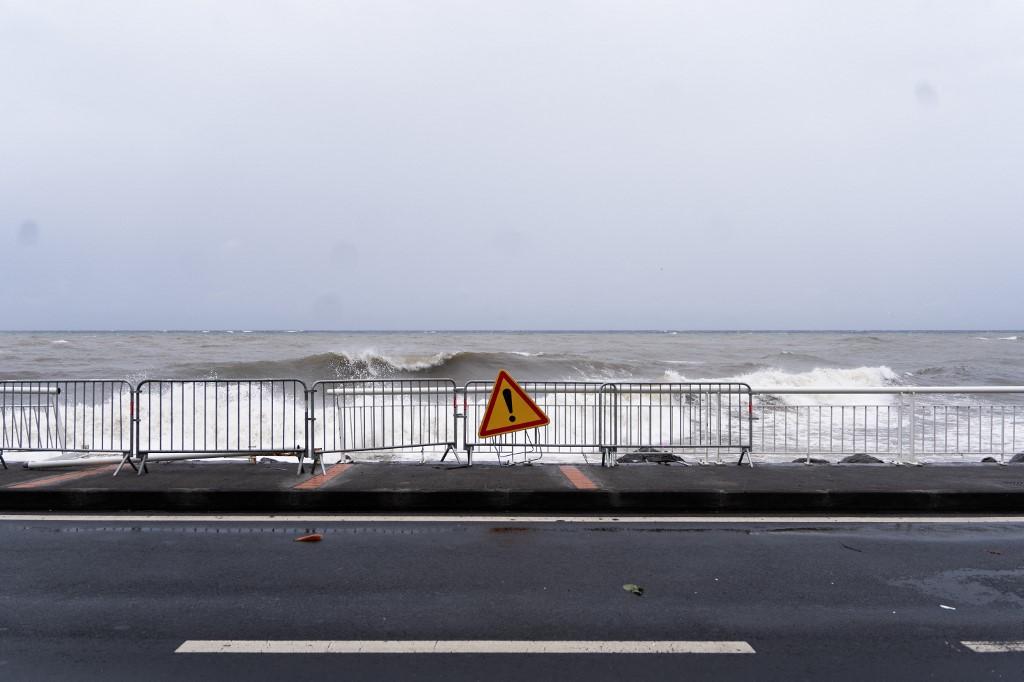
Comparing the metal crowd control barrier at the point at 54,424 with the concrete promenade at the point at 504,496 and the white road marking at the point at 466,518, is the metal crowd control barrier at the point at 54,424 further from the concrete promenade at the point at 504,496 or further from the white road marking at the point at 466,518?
the white road marking at the point at 466,518

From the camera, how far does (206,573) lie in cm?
548

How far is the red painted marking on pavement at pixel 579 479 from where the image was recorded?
26.5 feet

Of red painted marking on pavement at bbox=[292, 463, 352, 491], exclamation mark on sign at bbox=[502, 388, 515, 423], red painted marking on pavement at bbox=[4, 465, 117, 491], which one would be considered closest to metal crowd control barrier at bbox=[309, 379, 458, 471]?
red painted marking on pavement at bbox=[292, 463, 352, 491]

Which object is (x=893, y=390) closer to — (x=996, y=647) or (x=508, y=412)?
(x=508, y=412)

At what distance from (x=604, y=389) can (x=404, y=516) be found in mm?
3841

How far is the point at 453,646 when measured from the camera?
13.6 feet

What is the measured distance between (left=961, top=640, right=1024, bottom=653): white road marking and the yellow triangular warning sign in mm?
5705

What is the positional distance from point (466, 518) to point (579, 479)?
6.18ft

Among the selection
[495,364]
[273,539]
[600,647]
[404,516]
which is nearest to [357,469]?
[404,516]

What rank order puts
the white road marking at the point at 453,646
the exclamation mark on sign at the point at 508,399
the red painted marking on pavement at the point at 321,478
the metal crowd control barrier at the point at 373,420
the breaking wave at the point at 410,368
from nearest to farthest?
the white road marking at the point at 453,646
the red painted marking on pavement at the point at 321,478
the exclamation mark on sign at the point at 508,399
the metal crowd control barrier at the point at 373,420
the breaking wave at the point at 410,368

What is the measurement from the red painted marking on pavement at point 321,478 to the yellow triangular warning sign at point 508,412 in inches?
77.3

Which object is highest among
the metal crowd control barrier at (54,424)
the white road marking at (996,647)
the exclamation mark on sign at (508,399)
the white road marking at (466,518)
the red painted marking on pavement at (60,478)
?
the exclamation mark on sign at (508,399)

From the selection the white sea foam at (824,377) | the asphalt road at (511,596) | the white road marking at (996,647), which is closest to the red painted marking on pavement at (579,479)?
the asphalt road at (511,596)

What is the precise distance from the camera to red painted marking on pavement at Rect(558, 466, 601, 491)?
807 cm
